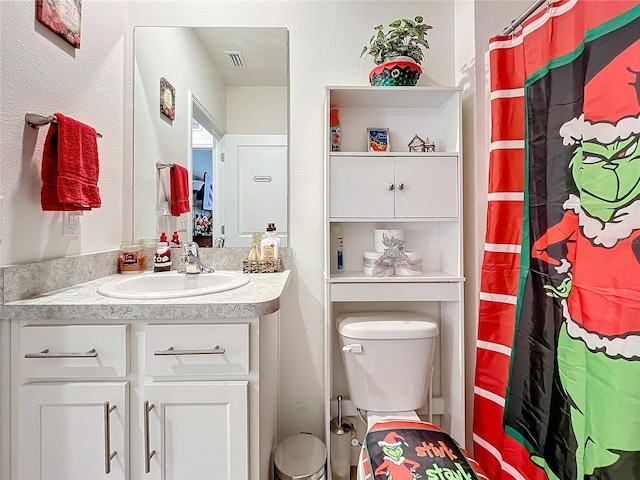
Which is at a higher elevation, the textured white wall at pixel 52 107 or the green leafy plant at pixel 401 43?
the green leafy plant at pixel 401 43

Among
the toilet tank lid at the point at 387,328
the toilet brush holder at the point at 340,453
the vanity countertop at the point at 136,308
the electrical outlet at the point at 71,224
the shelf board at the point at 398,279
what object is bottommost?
the toilet brush holder at the point at 340,453

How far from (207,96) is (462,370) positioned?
167 centimetres

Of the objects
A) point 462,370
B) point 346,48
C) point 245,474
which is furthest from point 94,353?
point 346,48

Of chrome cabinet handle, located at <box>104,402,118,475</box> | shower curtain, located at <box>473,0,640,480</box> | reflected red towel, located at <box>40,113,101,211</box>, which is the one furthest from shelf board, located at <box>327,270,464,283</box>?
reflected red towel, located at <box>40,113,101,211</box>

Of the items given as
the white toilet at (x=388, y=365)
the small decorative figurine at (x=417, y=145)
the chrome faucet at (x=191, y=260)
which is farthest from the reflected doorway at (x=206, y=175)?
the small decorative figurine at (x=417, y=145)

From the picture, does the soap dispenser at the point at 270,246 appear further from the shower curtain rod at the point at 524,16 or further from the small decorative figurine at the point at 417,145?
the shower curtain rod at the point at 524,16

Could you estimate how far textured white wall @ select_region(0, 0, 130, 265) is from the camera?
1.00 m

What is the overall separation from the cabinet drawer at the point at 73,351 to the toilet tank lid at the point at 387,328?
81 centimetres

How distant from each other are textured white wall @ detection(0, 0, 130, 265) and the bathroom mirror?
0.12 m

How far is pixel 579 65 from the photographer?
37.9 inches

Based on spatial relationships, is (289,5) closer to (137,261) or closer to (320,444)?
(137,261)

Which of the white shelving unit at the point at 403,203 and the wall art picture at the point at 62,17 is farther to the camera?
the white shelving unit at the point at 403,203

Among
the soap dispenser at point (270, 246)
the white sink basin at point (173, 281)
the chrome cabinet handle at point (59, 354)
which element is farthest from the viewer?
the soap dispenser at point (270, 246)

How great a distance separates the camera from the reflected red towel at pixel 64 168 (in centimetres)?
108
